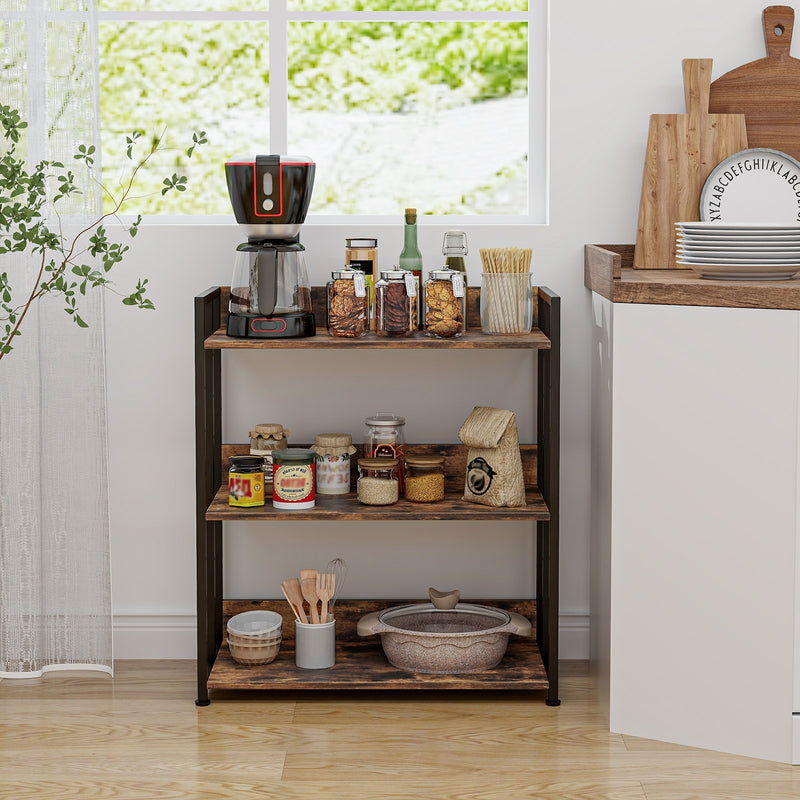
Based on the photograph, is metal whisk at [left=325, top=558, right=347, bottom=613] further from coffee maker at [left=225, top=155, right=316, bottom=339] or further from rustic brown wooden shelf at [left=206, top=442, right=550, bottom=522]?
coffee maker at [left=225, top=155, right=316, bottom=339]

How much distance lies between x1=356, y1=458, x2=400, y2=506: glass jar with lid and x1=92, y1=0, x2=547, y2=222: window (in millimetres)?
754

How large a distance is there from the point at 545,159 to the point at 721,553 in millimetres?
1201

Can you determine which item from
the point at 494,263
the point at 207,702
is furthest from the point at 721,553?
the point at 207,702

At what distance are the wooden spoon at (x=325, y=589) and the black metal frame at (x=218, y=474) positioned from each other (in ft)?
0.92

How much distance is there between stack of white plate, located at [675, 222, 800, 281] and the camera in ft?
7.43

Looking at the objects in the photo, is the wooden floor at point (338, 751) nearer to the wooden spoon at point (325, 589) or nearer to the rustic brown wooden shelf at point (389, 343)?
the wooden spoon at point (325, 589)

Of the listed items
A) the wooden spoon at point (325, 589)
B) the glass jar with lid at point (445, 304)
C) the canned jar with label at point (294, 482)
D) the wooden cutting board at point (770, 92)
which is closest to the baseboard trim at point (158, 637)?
the wooden spoon at point (325, 589)

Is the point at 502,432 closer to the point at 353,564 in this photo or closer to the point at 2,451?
the point at 353,564

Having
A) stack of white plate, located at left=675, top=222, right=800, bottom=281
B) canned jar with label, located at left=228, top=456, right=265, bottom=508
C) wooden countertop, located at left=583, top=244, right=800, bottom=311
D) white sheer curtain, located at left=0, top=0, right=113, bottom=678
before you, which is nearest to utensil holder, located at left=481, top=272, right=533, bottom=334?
wooden countertop, located at left=583, top=244, right=800, bottom=311

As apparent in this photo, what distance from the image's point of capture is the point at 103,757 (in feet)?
7.59

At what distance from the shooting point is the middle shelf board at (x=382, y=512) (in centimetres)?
250

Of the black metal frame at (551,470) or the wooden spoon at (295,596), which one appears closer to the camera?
the black metal frame at (551,470)

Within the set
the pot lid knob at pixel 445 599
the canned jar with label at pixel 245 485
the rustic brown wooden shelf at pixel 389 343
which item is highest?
the rustic brown wooden shelf at pixel 389 343

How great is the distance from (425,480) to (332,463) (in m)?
0.25
